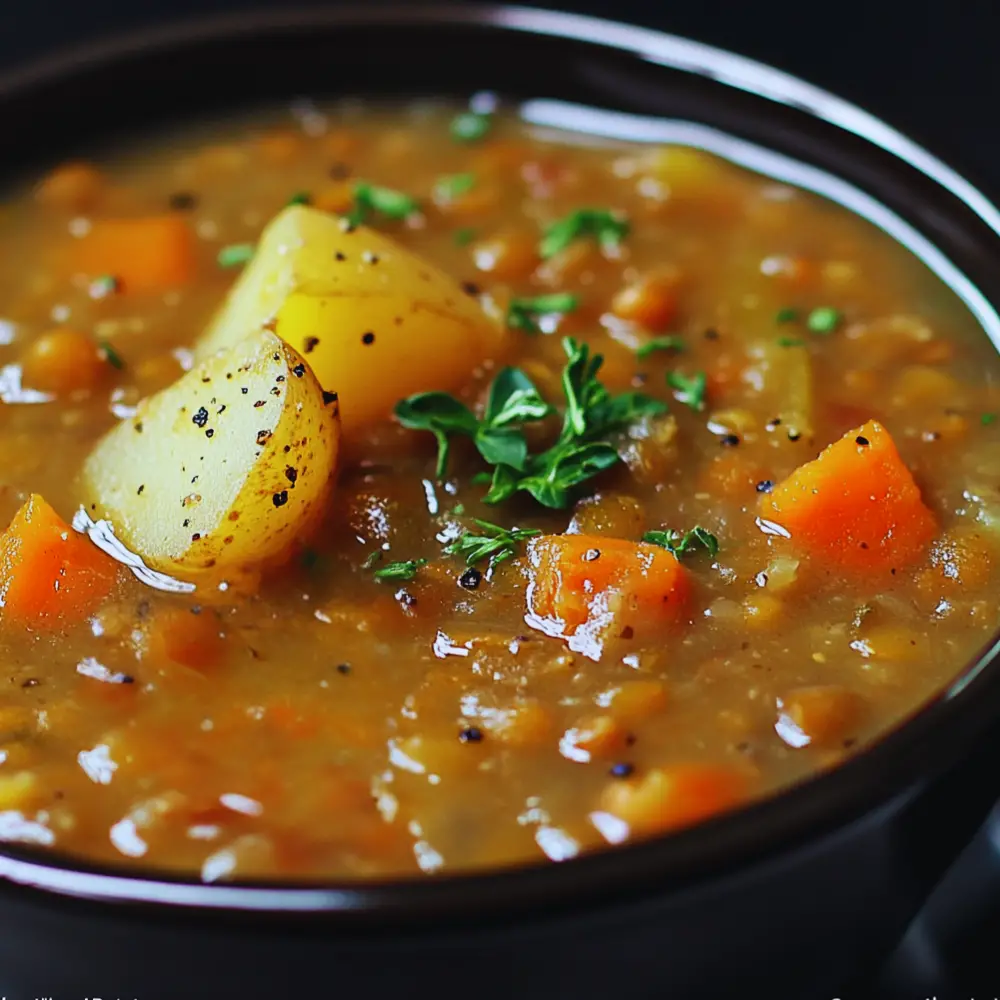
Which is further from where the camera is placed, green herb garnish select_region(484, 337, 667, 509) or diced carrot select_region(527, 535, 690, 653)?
green herb garnish select_region(484, 337, 667, 509)

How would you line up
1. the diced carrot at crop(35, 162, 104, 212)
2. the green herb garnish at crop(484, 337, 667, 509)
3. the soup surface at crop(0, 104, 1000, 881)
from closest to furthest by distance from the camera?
1. the soup surface at crop(0, 104, 1000, 881)
2. the green herb garnish at crop(484, 337, 667, 509)
3. the diced carrot at crop(35, 162, 104, 212)

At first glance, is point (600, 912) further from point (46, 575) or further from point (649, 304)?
point (649, 304)

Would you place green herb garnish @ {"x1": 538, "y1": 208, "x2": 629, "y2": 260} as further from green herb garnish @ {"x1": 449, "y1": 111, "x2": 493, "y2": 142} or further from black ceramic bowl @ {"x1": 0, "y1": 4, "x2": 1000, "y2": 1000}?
A: black ceramic bowl @ {"x1": 0, "y1": 4, "x2": 1000, "y2": 1000}

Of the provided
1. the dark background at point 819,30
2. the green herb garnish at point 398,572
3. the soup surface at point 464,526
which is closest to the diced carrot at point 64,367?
the soup surface at point 464,526

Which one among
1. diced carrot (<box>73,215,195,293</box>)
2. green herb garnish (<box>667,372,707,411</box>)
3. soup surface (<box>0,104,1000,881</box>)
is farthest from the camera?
diced carrot (<box>73,215,195,293</box>)

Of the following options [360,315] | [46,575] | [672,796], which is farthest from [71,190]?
[672,796]

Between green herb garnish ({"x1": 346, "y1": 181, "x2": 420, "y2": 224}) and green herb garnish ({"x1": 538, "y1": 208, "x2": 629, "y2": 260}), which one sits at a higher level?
green herb garnish ({"x1": 538, "y1": 208, "x2": 629, "y2": 260})

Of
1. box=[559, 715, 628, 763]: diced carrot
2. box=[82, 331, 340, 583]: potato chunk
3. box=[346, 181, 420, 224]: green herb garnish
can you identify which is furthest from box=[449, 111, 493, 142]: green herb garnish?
box=[559, 715, 628, 763]: diced carrot
